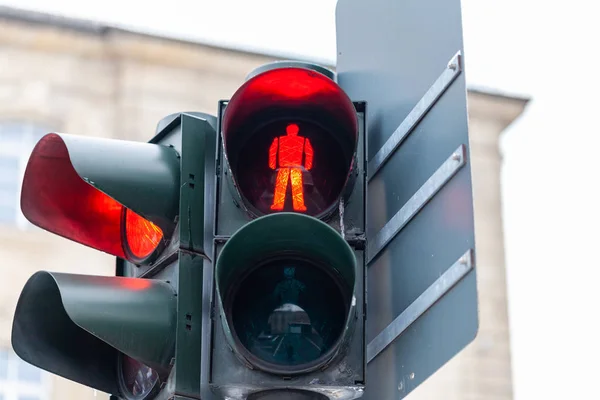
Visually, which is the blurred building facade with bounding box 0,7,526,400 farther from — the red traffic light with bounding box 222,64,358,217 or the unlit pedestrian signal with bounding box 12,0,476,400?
the red traffic light with bounding box 222,64,358,217

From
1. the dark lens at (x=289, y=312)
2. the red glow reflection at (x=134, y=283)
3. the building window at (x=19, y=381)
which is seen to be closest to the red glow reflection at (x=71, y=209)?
the red glow reflection at (x=134, y=283)

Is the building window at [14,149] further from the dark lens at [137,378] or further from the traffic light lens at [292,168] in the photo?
the traffic light lens at [292,168]

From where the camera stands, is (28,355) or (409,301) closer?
(409,301)

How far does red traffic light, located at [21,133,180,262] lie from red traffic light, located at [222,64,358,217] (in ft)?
1.33

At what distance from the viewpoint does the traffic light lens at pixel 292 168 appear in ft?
14.8

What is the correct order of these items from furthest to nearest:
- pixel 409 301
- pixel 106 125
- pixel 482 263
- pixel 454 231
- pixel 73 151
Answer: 1. pixel 482 263
2. pixel 106 125
3. pixel 73 151
4. pixel 409 301
5. pixel 454 231

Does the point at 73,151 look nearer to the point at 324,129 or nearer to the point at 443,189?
the point at 324,129

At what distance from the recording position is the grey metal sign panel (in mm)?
3760

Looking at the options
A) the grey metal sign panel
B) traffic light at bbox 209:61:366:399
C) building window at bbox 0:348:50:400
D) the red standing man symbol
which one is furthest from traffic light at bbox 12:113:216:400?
building window at bbox 0:348:50:400

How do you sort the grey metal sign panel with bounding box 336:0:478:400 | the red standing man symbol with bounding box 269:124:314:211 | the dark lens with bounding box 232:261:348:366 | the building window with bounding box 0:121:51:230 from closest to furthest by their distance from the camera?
the grey metal sign panel with bounding box 336:0:478:400, the dark lens with bounding box 232:261:348:366, the red standing man symbol with bounding box 269:124:314:211, the building window with bounding box 0:121:51:230

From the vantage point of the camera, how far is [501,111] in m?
17.4

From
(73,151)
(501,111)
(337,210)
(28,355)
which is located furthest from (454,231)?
(501,111)

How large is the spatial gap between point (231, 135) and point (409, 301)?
0.98m

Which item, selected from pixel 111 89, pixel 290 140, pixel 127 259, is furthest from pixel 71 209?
pixel 111 89
